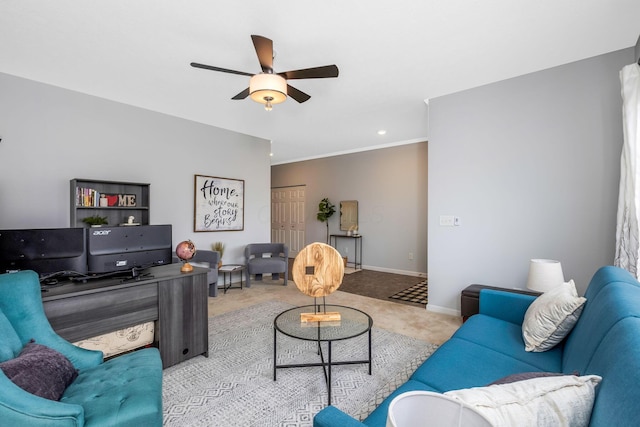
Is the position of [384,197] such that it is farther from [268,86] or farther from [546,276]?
[268,86]

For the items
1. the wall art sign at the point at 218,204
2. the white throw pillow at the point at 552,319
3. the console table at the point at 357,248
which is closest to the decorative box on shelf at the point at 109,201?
the wall art sign at the point at 218,204

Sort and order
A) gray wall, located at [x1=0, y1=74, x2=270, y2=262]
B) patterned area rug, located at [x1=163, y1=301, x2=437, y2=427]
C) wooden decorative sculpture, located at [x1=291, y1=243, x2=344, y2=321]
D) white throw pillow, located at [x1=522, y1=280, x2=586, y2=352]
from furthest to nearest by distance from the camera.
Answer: gray wall, located at [x1=0, y1=74, x2=270, y2=262], wooden decorative sculpture, located at [x1=291, y1=243, x2=344, y2=321], patterned area rug, located at [x1=163, y1=301, x2=437, y2=427], white throw pillow, located at [x1=522, y1=280, x2=586, y2=352]

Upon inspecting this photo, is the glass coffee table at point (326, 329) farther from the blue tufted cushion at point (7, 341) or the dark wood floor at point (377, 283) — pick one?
the dark wood floor at point (377, 283)

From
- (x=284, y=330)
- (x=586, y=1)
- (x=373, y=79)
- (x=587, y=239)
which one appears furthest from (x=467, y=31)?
(x=284, y=330)

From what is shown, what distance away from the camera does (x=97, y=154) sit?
3.80 meters

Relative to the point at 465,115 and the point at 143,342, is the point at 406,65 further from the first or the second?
the point at 143,342

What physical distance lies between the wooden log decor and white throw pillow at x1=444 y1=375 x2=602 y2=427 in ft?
5.04

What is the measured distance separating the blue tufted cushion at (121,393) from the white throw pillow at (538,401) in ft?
4.25

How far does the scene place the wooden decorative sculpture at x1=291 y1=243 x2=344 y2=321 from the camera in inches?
90.9

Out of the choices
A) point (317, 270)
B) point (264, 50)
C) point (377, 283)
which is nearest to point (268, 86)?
point (264, 50)

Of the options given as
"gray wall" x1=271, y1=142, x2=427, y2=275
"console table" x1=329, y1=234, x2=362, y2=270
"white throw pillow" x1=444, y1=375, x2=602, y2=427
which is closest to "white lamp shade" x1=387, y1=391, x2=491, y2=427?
"white throw pillow" x1=444, y1=375, x2=602, y2=427

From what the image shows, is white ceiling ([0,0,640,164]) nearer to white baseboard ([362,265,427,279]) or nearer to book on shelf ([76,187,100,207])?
book on shelf ([76,187,100,207])

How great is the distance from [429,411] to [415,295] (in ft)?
13.9

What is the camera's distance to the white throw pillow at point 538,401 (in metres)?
0.74
